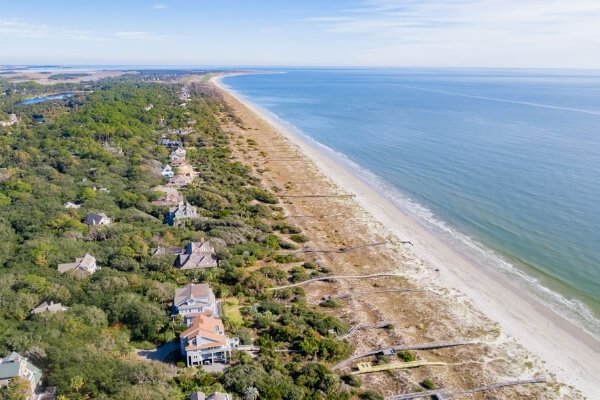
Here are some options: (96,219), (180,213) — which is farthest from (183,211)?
(96,219)

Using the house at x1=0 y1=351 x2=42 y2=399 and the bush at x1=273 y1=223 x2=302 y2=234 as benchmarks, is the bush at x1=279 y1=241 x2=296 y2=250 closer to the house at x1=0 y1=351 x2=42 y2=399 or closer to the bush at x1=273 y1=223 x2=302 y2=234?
the bush at x1=273 y1=223 x2=302 y2=234

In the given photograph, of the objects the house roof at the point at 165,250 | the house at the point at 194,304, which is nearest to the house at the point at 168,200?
the house roof at the point at 165,250

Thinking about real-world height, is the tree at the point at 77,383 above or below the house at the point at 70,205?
below

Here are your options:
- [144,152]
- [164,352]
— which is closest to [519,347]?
[164,352]

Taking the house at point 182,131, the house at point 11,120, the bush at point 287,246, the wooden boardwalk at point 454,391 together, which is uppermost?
the house at point 11,120

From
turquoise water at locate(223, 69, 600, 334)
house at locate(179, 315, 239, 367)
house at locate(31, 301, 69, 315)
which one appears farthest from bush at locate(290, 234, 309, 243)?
house at locate(31, 301, 69, 315)

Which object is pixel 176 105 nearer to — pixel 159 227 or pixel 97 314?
pixel 159 227

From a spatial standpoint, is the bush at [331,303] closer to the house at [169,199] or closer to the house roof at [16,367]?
A: the house roof at [16,367]
